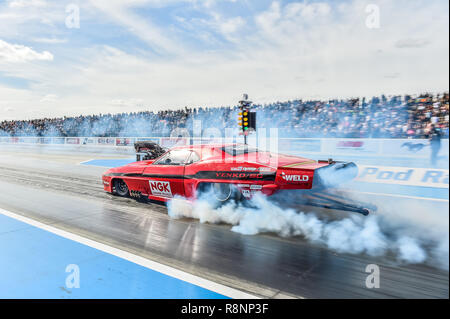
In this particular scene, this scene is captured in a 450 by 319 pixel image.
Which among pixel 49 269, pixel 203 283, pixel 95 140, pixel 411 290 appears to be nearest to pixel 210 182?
pixel 203 283

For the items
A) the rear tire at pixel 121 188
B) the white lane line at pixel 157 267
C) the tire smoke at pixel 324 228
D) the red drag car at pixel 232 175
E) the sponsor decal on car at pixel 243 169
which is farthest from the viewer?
the rear tire at pixel 121 188

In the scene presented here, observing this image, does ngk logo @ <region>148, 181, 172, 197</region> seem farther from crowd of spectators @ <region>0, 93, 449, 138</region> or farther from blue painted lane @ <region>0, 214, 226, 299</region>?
crowd of spectators @ <region>0, 93, 449, 138</region>

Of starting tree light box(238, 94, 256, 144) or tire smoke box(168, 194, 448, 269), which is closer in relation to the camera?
tire smoke box(168, 194, 448, 269)

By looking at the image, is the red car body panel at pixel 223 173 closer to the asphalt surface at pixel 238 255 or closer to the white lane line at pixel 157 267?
the asphalt surface at pixel 238 255

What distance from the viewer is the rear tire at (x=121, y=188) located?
6.87 meters

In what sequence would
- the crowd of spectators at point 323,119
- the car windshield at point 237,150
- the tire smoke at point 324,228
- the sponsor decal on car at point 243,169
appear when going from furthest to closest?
the crowd of spectators at point 323,119 → the car windshield at point 237,150 → the sponsor decal on car at point 243,169 → the tire smoke at point 324,228

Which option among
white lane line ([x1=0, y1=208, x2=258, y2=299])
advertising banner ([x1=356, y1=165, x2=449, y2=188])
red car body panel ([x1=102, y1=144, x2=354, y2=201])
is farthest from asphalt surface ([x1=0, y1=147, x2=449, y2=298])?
advertising banner ([x1=356, y1=165, x2=449, y2=188])

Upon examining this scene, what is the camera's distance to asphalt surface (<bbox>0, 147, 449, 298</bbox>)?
10.1 feet

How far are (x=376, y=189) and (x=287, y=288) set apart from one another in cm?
556

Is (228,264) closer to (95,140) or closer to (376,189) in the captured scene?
(376,189)

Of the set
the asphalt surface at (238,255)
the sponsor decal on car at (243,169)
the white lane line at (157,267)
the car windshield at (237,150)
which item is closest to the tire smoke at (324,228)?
the asphalt surface at (238,255)

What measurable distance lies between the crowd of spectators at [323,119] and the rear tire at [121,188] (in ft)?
21.2

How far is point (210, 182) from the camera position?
17.1ft
